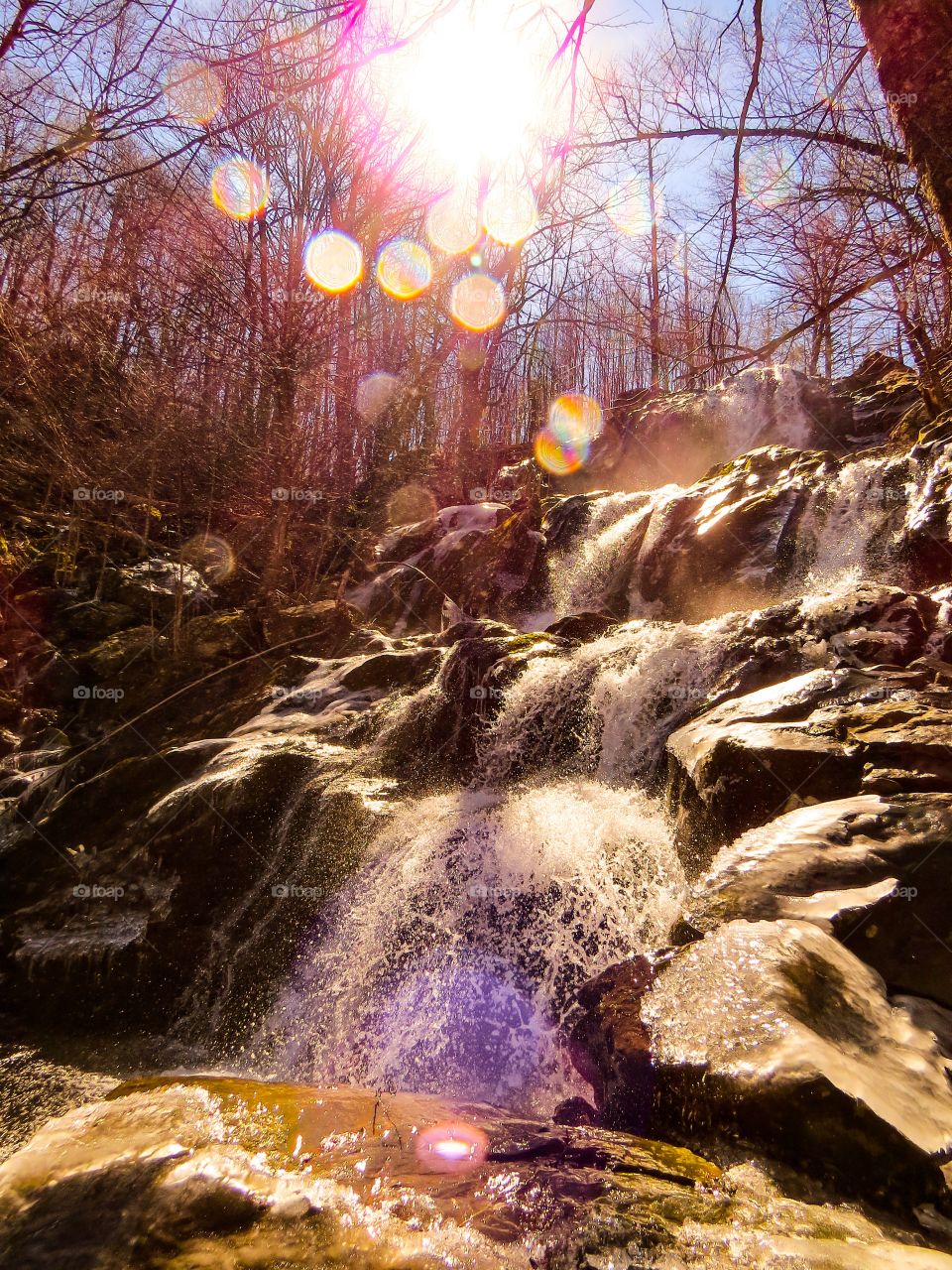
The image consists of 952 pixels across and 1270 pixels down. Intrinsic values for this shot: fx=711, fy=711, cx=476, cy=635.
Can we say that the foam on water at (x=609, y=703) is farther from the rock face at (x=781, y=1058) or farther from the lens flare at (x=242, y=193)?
the lens flare at (x=242, y=193)

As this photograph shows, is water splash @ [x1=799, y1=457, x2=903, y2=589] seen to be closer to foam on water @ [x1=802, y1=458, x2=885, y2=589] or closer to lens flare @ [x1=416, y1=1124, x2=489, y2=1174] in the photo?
foam on water @ [x1=802, y1=458, x2=885, y2=589]

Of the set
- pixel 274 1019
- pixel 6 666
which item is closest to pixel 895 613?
pixel 274 1019

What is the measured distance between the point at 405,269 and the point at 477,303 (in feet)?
6.02

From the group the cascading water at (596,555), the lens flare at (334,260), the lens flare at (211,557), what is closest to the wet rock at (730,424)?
the cascading water at (596,555)

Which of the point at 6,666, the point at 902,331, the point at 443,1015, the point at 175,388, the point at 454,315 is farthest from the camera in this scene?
the point at 454,315

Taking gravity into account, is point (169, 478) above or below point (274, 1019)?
above

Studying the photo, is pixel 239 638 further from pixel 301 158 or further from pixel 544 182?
pixel 301 158

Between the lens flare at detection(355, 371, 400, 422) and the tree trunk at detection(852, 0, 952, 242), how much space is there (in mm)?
10462

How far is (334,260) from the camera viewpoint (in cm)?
1129

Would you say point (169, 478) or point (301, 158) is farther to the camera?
point (301, 158)

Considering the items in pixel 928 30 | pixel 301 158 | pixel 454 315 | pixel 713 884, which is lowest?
pixel 713 884

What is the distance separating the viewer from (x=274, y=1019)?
4.03 meters

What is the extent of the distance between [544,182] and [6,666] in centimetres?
877

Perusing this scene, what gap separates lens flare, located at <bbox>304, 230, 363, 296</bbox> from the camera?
9594 mm
